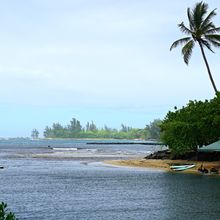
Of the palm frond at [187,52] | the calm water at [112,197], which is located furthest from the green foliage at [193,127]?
the calm water at [112,197]

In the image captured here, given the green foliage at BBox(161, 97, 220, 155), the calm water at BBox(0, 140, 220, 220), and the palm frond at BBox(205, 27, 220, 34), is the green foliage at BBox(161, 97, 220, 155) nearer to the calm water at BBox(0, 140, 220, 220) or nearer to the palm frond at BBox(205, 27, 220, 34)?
the palm frond at BBox(205, 27, 220, 34)

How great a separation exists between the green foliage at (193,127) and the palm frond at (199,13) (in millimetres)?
10260

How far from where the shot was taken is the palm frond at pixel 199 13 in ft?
192

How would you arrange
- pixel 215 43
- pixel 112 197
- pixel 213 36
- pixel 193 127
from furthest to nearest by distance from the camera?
pixel 193 127, pixel 215 43, pixel 213 36, pixel 112 197

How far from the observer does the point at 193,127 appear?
63.0 m

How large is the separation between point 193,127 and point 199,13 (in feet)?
51.5

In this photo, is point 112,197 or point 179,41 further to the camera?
point 179,41

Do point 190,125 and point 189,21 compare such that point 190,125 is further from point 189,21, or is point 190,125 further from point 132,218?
point 132,218

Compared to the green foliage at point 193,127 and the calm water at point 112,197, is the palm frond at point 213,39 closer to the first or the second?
the green foliage at point 193,127

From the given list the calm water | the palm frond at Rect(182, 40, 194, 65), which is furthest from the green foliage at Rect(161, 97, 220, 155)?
the calm water

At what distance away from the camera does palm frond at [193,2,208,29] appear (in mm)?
58500

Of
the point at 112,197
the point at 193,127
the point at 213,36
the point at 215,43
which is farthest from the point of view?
the point at 193,127

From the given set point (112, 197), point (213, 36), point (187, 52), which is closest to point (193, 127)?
point (187, 52)

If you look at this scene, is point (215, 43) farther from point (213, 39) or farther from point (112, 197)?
point (112, 197)
